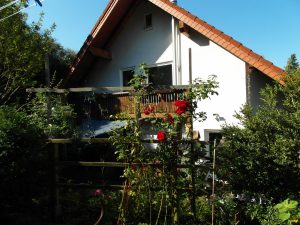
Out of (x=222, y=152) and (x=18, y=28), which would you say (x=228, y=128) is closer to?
(x=222, y=152)

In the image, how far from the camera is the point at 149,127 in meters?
4.86

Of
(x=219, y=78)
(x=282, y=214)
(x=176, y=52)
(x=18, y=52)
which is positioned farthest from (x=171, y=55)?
(x=282, y=214)

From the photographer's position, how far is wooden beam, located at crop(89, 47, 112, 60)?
11.5 metres

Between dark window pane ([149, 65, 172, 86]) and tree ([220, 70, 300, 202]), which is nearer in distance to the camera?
tree ([220, 70, 300, 202])

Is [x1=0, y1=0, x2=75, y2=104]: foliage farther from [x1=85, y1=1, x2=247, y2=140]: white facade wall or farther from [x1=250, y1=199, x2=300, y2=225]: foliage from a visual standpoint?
[x1=250, y1=199, x2=300, y2=225]: foliage

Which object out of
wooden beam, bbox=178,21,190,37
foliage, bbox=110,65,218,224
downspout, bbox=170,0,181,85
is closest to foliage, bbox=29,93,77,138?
foliage, bbox=110,65,218,224

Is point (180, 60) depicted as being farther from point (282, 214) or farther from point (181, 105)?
point (282, 214)

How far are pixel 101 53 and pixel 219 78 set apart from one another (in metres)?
4.72

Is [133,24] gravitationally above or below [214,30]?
above

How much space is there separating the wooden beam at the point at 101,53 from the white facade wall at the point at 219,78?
3450 mm

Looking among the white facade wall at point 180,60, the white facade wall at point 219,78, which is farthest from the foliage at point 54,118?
the white facade wall at point 219,78

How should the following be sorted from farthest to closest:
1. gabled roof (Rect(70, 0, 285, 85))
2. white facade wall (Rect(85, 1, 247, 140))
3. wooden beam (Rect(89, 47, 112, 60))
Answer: wooden beam (Rect(89, 47, 112, 60)) < white facade wall (Rect(85, 1, 247, 140)) < gabled roof (Rect(70, 0, 285, 85))

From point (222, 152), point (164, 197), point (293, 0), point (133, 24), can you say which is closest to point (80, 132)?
point (164, 197)

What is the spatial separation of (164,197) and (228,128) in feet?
4.53
